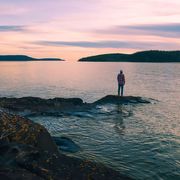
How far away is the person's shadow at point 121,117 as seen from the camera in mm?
23584

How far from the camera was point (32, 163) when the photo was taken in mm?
11297

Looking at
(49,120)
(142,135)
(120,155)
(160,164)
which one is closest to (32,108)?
(49,120)

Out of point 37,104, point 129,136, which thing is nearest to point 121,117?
point 129,136

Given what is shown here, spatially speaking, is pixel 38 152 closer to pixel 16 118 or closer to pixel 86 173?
pixel 86 173

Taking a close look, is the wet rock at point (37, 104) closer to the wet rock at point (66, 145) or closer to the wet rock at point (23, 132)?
the wet rock at point (66, 145)

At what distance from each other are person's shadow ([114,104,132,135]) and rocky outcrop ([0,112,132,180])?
1060 centimetres

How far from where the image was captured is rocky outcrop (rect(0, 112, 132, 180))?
10750 millimetres

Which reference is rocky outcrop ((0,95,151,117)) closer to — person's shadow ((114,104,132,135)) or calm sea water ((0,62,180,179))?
calm sea water ((0,62,180,179))

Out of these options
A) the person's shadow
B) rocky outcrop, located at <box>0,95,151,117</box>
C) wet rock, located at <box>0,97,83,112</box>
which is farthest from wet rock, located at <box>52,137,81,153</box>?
wet rock, located at <box>0,97,83,112</box>

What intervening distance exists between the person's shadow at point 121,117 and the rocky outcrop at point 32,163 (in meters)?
10.6

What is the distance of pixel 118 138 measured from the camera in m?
21.2

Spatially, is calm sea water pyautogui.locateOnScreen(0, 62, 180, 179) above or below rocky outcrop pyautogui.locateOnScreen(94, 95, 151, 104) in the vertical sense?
below

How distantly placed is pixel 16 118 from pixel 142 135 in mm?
10498

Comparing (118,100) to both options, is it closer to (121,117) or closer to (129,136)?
(121,117)
